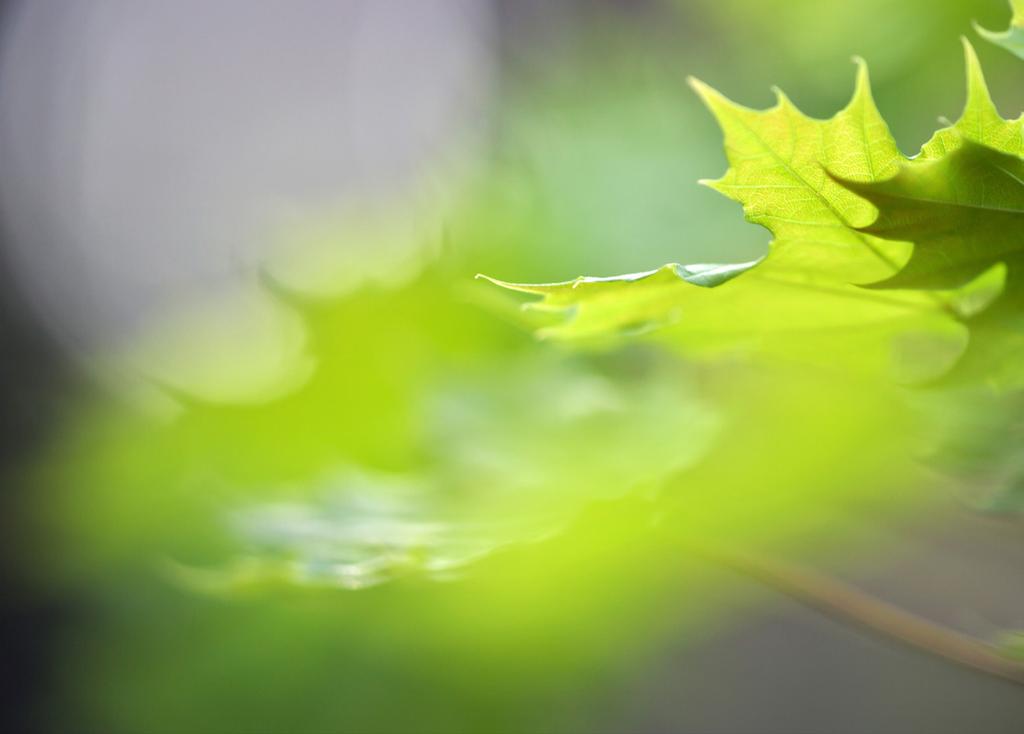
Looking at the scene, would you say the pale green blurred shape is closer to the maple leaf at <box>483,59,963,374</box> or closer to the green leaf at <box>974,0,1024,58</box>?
the maple leaf at <box>483,59,963,374</box>

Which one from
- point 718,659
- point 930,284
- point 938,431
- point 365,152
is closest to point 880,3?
point 938,431

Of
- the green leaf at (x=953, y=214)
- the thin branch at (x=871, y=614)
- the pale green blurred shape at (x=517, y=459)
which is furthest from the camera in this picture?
the pale green blurred shape at (x=517, y=459)

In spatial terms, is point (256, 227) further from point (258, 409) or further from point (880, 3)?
point (880, 3)

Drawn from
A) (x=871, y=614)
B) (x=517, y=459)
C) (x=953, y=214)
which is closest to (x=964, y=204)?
(x=953, y=214)

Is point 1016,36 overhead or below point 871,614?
overhead

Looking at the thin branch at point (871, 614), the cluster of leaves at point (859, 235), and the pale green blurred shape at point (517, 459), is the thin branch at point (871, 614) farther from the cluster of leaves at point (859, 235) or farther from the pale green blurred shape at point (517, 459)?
the cluster of leaves at point (859, 235)

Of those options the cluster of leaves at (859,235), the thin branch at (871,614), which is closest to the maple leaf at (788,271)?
the cluster of leaves at (859,235)

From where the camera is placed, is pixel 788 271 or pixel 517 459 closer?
pixel 788 271

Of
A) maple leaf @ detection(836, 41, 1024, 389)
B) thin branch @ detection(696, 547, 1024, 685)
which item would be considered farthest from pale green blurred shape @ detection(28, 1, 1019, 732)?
maple leaf @ detection(836, 41, 1024, 389)

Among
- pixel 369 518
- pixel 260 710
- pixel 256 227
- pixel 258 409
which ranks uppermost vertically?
pixel 256 227

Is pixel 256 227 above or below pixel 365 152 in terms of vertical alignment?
below

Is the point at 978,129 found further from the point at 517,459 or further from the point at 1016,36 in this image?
the point at 517,459
